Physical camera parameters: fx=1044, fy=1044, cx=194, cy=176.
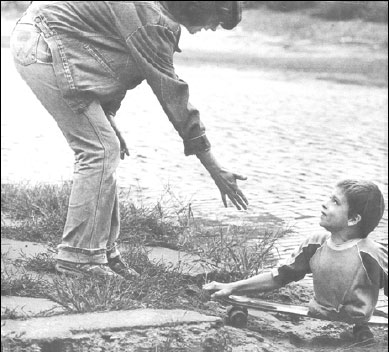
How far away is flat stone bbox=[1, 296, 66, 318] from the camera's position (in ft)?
12.1

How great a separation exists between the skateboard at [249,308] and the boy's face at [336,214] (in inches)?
14.2

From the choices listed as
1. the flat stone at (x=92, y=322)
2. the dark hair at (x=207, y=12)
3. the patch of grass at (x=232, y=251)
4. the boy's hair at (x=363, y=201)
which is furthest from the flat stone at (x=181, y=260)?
the dark hair at (x=207, y=12)

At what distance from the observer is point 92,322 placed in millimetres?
3648

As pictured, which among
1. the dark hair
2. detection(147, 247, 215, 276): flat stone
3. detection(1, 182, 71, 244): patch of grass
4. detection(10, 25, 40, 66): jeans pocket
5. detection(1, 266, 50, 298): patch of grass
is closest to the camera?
the dark hair

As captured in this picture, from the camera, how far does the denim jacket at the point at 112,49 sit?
405cm

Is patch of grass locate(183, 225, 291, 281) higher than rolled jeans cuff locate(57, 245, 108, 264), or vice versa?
rolled jeans cuff locate(57, 245, 108, 264)

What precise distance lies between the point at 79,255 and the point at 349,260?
1132 millimetres

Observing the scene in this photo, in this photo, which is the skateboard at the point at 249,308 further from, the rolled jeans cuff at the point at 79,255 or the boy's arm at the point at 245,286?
the rolled jeans cuff at the point at 79,255

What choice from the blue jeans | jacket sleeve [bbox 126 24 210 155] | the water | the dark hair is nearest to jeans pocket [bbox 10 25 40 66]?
the blue jeans

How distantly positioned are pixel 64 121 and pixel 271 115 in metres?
6.58

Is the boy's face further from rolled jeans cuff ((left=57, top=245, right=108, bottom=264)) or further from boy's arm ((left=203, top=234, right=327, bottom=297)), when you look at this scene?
rolled jeans cuff ((left=57, top=245, right=108, bottom=264))

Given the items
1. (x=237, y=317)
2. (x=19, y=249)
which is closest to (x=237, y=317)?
(x=237, y=317)

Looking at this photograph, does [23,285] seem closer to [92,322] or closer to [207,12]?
[92,322]

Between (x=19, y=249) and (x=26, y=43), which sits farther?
(x=19, y=249)
